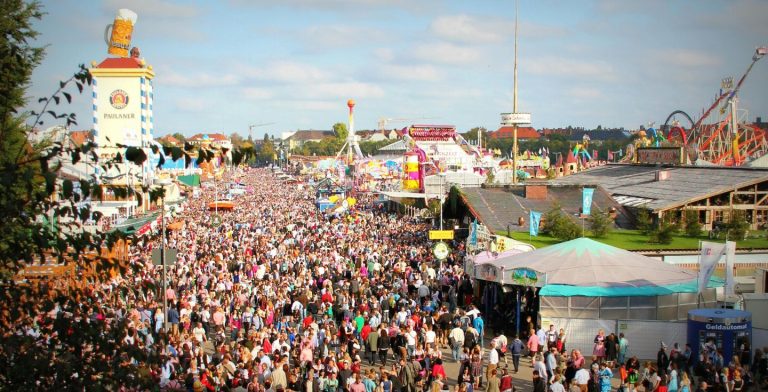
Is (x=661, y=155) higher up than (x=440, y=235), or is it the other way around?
(x=661, y=155)

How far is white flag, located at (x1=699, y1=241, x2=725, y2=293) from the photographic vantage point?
59.2 feet

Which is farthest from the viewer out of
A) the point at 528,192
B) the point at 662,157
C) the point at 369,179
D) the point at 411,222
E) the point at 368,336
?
the point at 369,179

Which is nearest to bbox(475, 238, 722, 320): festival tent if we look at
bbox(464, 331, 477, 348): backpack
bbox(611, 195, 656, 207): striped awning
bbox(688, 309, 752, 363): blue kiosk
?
bbox(464, 331, 477, 348): backpack

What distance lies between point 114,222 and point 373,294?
20.7 metres

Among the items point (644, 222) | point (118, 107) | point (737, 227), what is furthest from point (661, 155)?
point (118, 107)

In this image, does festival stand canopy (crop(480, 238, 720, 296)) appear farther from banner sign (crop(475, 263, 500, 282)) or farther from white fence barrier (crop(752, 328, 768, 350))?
white fence barrier (crop(752, 328, 768, 350))

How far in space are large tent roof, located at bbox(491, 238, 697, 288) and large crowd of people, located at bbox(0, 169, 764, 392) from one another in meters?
1.68

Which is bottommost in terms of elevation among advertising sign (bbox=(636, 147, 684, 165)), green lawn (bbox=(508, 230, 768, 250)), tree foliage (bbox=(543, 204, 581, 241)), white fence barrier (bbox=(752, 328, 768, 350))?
white fence barrier (bbox=(752, 328, 768, 350))

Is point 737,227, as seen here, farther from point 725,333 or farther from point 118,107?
point 118,107

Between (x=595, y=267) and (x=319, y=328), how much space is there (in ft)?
22.8

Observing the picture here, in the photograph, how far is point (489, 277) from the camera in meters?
21.0

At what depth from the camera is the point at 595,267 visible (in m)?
19.7

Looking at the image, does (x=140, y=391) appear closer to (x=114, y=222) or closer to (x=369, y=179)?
(x=114, y=222)

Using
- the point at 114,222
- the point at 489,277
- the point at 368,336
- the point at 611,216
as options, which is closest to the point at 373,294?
the point at 489,277
